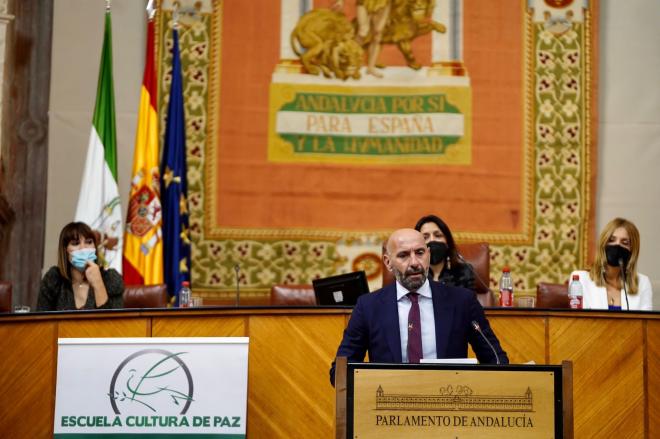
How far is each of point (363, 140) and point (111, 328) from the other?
340 cm

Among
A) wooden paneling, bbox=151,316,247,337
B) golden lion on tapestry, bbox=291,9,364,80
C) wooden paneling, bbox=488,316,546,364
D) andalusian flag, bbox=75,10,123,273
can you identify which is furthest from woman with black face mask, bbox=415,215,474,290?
golden lion on tapestry, bbox=291,9,364,80

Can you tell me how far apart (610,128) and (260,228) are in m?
2.80

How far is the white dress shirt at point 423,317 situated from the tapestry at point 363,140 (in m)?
3.84

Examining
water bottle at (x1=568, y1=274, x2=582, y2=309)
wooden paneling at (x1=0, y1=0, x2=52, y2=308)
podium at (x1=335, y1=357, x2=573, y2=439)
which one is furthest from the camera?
wooden paneling at (x1=0, y1=0, x2=52, y2=308)

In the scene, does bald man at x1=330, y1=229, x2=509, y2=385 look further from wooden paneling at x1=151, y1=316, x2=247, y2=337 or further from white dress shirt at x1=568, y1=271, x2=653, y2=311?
white dress shirt at x1=568, y1=271, x2=653, y2=311

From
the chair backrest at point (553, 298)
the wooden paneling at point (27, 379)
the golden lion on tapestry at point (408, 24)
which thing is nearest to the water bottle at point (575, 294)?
the chair backrest at point (553, 298)

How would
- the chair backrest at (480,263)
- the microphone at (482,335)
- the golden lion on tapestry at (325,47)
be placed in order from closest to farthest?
the microphone at (482,335) < the chair backrest at (480,263) < the golden lion on tapestry at (325,47)

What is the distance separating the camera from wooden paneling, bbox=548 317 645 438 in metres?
5.21

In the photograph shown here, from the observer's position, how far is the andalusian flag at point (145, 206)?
735cm

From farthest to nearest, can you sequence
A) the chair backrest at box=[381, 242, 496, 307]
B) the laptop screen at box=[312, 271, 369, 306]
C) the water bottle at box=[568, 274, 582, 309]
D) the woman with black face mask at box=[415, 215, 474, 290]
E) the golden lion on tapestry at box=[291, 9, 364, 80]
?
the golden lion on tapestry at box=[291, 9, 364, 80] → the chair backrest at box=[381, 242, 496, 307] → the woman with black face mask at box=[415, 215, 474, 290] → the water bottle at box=[568, 274, 582, 309] → the laptop screen at box=[312, 271, 369, 306]

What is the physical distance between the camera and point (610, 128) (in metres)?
8.50

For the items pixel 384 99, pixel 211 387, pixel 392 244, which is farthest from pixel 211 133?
pixel 392 244

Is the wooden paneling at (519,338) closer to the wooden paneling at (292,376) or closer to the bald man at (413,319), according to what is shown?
the wooden paneling at (292,376)

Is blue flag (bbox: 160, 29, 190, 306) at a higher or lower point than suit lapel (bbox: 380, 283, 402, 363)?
higher
